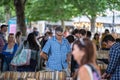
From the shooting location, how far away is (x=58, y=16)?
86.5 ft

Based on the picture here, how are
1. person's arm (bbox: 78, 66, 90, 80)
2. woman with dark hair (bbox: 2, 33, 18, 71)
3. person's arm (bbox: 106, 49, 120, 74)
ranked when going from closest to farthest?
person's arm (bbox: 78, 66, 90, 80), person's arm (bbox: 106, 49, 120, 74), woman with dark hair (bbox: 2, 33, 18, 71)

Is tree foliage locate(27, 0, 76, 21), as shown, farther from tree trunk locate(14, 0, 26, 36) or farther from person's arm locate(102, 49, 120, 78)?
person's arm locate(102, 49, 120, 78)

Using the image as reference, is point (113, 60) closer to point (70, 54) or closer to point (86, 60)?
point (70, 54)

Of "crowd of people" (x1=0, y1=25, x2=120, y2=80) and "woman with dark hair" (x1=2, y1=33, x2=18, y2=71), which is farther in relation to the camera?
"woman with dark hair" (x1=2, y1=33, x2=18, y2=71)

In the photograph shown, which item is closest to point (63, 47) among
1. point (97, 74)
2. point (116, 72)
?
point (116, 72)

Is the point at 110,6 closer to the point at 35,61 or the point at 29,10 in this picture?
the point at 29,10

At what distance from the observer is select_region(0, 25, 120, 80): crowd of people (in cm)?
439

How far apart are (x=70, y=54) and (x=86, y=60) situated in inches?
190

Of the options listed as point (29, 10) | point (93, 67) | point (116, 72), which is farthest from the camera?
point (29, 10)

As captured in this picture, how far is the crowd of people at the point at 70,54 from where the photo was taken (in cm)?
439

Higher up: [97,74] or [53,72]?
[97,74]

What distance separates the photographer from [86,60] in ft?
14.3

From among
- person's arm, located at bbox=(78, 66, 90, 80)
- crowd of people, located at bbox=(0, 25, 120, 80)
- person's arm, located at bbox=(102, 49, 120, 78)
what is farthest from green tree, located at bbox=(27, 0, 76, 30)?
person's arm, located at bbox=(78, 66, 90, 80)

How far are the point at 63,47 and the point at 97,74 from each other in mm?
4681
